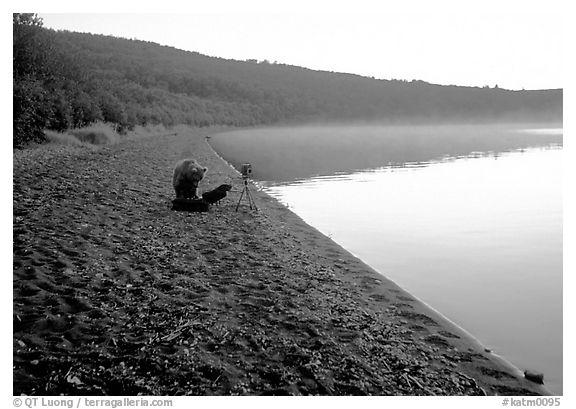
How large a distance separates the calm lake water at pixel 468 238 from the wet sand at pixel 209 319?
84cm

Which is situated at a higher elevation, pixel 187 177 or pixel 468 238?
pixel 187 177

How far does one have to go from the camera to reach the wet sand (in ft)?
16.2

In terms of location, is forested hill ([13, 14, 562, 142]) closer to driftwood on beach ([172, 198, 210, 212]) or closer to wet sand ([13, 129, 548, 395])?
driftwood on beach ([172, 198, 210, 212])

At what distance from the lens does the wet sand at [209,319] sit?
4.93 m

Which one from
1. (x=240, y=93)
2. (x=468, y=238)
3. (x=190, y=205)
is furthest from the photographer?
(x=240, y=93)

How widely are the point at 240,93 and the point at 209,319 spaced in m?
123

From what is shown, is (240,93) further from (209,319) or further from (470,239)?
(209,319)

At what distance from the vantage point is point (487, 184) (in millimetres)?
22969

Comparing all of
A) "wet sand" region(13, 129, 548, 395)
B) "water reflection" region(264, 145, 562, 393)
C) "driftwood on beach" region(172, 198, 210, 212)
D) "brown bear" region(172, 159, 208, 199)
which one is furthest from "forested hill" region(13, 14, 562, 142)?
"wet sand" region(13, 129, 548, 395)

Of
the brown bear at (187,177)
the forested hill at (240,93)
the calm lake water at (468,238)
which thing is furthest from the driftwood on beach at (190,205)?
the forested hill at (240,93)

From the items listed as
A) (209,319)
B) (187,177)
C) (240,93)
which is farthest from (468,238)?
(240,93)

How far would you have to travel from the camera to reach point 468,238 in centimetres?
1304

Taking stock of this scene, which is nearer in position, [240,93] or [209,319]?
[209,319]
